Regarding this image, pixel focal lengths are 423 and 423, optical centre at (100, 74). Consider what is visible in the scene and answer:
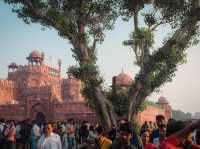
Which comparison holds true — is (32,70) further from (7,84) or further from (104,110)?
(104,110)

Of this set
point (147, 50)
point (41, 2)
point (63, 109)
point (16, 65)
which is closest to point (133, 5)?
point (147, 50)

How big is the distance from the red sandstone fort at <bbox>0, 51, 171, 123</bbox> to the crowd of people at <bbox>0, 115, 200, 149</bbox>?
15.2 m

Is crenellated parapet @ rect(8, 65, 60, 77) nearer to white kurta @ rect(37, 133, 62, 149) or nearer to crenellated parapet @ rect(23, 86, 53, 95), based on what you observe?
crenellated parapet @ rect(23, 86, 53, 95)

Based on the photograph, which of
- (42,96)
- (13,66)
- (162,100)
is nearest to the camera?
(42,96)

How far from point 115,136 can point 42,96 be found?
107 ft

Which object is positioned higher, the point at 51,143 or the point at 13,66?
the point at 13,66

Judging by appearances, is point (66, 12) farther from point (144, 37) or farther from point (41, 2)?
point (144, 37)

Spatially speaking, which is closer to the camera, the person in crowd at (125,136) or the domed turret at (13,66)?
the person in crowd at (125,136)

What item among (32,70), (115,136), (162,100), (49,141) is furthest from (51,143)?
(162,100)

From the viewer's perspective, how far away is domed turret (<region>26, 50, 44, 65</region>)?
51594 millimetres

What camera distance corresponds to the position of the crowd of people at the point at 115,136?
3125 mm

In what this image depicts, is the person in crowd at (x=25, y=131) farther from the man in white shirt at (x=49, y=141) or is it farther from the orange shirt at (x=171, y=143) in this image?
the orange shirt at (x=171, y=143)

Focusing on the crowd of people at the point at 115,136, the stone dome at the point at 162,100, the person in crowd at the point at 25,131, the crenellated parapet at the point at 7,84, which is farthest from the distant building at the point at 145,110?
the crowd of people at the point at 115,136

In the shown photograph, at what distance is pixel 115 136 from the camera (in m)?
7.59
